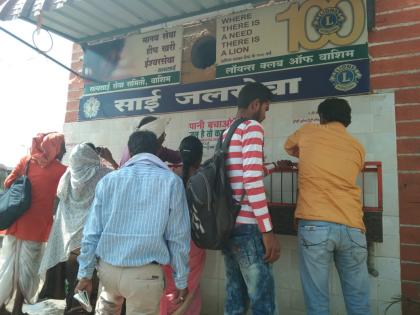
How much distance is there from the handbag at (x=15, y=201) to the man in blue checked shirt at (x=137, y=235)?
165 centimetres

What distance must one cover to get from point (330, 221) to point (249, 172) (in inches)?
26.4

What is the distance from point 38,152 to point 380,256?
11.0 feet

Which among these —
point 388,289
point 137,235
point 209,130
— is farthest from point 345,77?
point 137,235

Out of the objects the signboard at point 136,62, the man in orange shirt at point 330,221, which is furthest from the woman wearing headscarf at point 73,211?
the man in orange shirt at point 330,221

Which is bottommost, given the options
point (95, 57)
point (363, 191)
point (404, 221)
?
point (404, 221)

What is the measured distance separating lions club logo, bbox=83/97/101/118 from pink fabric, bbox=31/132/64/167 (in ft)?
4.07

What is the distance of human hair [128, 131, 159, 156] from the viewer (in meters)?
2.47

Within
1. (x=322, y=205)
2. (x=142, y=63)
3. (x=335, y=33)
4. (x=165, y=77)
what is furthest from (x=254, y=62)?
(x=322, y=205)

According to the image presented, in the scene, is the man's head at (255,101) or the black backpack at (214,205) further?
the man's head at (255,101)

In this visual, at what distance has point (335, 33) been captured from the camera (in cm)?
366

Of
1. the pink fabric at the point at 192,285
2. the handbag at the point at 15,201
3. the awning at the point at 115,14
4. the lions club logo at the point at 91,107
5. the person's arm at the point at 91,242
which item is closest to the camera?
the person's arm at the point at 91,242

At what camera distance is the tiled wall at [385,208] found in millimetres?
3201

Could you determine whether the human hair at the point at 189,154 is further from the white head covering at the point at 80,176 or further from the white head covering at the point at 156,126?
the white head covering at the point at 80,176

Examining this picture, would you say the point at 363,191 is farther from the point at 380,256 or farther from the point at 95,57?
the point at 95,57
